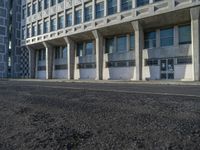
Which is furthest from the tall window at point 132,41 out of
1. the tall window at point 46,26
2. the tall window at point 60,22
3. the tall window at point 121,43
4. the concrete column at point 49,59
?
the tall window at point 46,26

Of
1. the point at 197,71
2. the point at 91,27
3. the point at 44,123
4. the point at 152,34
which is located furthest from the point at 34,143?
the point at 91,27

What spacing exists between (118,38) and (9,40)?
35349 millimetres

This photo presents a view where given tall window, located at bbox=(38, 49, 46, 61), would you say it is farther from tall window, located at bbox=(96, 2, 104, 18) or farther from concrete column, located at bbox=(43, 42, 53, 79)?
tall window, located at bbox=(96, 2, 104, 18)

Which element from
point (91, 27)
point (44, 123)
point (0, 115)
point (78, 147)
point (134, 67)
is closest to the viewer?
point (78, 147)

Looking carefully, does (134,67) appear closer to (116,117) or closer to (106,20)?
(106,20)

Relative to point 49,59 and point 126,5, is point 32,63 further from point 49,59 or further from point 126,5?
point 126,5

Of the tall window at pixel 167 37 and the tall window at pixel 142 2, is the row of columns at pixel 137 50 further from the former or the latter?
the tall window at pixel 167 37

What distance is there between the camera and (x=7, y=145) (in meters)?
3.37

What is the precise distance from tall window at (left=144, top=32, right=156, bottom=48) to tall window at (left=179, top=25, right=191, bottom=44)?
3.46 m

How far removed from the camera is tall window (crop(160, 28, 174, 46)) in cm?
2584

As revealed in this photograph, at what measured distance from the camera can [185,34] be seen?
81.3 feet

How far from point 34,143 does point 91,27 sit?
28.5 metres

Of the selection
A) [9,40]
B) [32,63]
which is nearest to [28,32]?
[32,63]

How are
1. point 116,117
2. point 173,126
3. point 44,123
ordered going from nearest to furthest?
point 173,126, point 44,123, point 116,117
